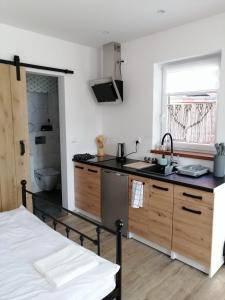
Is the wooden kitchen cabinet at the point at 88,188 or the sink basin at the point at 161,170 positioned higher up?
the sink basin at the point at 161,170

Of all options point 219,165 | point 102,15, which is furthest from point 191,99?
point 102,15

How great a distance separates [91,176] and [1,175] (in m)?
1.17

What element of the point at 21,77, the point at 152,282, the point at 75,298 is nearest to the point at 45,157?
the point at 21,77

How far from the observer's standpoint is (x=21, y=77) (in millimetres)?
2965

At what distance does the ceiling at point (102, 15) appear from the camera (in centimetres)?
228

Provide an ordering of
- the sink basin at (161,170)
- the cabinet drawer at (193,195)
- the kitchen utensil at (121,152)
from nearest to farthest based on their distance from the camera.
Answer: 1. the cabinet drawer at (193,195)
2. the sink basin at (161,170)
3. the kitchen utensil at (121,152)

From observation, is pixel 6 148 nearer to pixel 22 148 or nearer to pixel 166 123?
pixel 22 148

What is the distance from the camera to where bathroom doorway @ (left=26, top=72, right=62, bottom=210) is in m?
4.45

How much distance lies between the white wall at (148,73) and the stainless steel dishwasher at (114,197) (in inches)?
25.7

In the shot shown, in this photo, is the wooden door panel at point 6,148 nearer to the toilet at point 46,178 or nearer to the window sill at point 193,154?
the toilet at point 46,178

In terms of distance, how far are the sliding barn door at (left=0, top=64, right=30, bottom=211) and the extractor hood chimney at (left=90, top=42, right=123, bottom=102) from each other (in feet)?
3.62

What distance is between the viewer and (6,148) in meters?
2.91

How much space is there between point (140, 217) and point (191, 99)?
64.0 inches

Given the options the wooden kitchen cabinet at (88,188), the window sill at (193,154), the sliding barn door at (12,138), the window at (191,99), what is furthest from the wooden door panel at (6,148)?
the window at (191,99)
